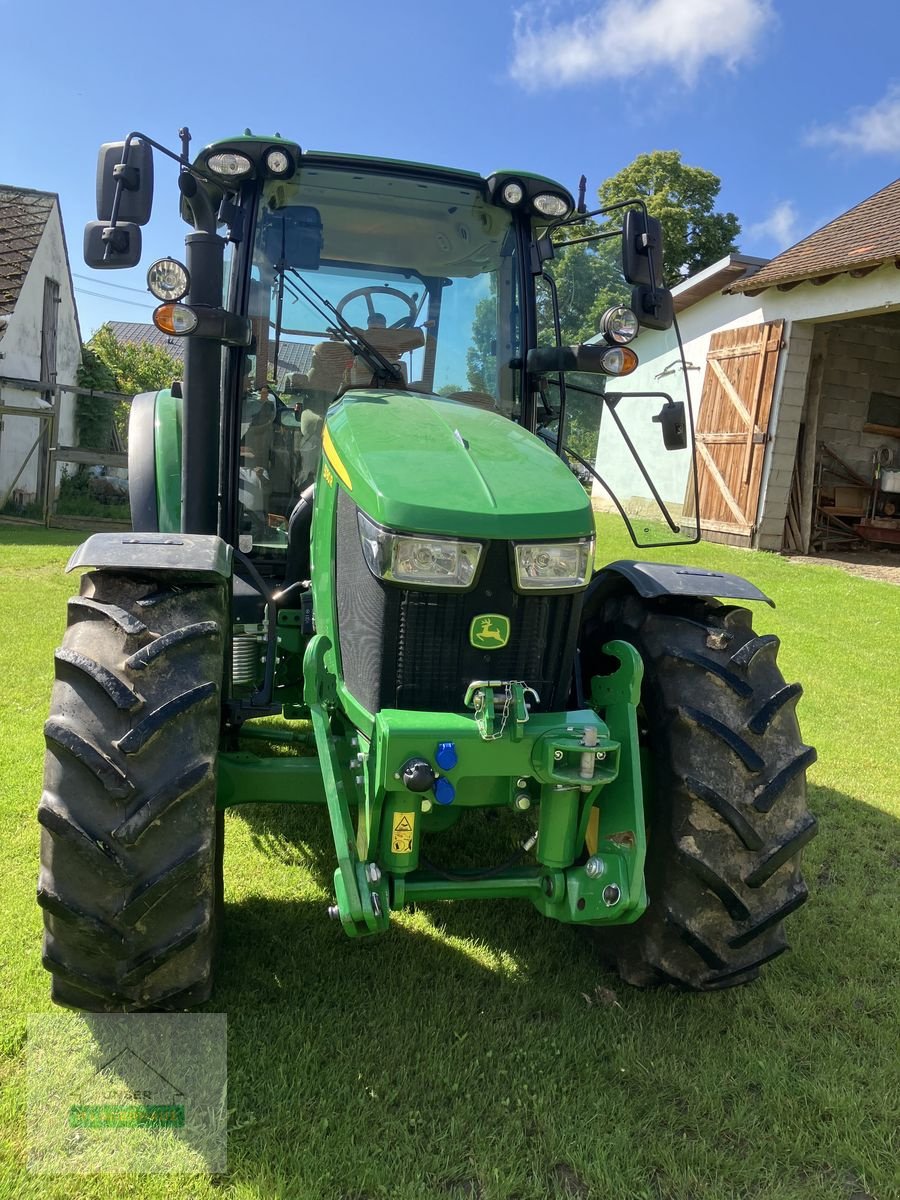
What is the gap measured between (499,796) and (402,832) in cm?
27

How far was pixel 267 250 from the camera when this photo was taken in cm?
359

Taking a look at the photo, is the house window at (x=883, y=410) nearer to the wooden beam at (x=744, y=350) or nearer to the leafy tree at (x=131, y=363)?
the wooden beam at (x=744, y=350)

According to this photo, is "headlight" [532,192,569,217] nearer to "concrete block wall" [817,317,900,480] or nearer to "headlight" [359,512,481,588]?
"headlight" [359,512,481,588]

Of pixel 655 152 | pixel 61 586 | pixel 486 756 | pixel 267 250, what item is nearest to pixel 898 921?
pixel 486 756

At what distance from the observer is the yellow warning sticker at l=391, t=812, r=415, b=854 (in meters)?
2.43

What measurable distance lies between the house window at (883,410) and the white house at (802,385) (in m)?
0.02

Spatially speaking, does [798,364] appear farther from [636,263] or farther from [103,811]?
[103,811]

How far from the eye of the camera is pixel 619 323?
11.2 feet

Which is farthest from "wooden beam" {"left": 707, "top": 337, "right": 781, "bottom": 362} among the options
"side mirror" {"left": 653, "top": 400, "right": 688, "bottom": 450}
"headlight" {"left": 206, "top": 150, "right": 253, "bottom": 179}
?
"headlight" {"left": 206, "top": 150, "right": 253, "bottom": 179}

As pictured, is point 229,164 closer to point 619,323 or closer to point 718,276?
point 619,323

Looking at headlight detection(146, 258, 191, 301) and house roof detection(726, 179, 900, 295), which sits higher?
house roof detection(726, 179, 900, 295)

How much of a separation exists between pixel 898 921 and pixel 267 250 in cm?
341

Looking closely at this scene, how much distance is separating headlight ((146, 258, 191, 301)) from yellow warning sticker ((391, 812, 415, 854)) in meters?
1.78

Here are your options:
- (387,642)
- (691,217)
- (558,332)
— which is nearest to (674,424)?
(558,332)
